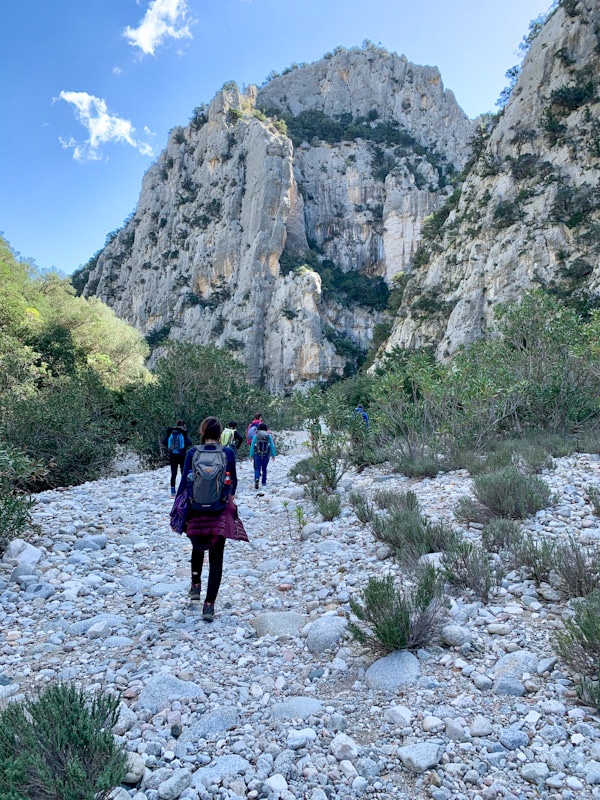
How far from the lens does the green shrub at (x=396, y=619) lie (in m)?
3.19

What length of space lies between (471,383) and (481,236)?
84.1 feet

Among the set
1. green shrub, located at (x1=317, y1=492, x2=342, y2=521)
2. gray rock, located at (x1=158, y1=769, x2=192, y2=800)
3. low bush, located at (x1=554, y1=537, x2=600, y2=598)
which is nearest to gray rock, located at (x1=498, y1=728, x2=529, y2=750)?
gray rock, located at (x1=158, y1=769, x2=192, y2=800)

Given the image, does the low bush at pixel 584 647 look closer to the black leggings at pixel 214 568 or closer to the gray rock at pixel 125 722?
the gray rock at pixel 125 722

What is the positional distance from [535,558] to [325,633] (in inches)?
80.7

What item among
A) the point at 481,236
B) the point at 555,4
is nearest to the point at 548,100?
the point at 481,236

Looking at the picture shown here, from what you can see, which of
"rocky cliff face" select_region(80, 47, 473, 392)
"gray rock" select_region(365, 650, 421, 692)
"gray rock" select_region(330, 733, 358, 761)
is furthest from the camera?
"rocky cliff face" select_region(80, 47, 473, 392)

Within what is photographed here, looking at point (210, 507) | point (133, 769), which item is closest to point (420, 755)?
point (133, 769)

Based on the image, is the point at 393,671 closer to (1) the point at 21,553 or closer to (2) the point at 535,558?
(2) the point at 535,558

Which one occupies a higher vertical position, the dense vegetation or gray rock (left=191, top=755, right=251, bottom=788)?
the dense vegetation

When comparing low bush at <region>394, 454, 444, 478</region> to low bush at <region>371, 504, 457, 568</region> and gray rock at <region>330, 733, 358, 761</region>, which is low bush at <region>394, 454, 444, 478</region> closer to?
low bush at <region>371, 504, 457, 568</region>

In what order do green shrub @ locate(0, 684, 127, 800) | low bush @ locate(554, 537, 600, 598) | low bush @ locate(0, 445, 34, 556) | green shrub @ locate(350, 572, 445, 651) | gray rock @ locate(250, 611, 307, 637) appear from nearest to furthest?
1. green shrub @ locate(0, 684, 127, 800)
2. green shrub @ locate(350, 572, 445, 651)
3. low bush @ locate(554, 537, 600, 598)
4. gray rock @ locate(250, 611, 307, 637)
5. low bush @ locate(0, 445, 34, 556)

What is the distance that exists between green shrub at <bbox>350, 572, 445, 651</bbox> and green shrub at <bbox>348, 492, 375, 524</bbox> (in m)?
3.22

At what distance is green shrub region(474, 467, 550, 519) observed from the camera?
5.87m

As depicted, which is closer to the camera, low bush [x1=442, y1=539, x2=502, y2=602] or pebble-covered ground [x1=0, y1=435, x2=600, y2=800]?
pebble-covered ground [x1=0, y1=435, x2=600, y2=800]
